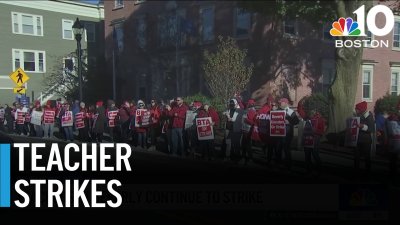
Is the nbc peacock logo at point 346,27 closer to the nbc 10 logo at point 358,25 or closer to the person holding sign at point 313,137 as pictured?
the nbc 10 logo at point 358,25

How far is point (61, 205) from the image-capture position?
556 cm

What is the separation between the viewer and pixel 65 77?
17875 mm

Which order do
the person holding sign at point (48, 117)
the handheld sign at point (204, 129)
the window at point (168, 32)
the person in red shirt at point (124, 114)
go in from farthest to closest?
the person holding sign at point (48, 117)
the person in red shirt at point (124, 114)
the handheld sign at point (204, 129)
the window at point (168, 32)

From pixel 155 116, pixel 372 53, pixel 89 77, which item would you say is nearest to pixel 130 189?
pixel 155 116

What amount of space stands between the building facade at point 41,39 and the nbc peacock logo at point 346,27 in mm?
7995

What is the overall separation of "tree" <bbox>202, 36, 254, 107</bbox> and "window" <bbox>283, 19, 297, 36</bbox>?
6.15ft

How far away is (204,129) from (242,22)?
5037 mm

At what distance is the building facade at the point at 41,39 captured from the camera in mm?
12102

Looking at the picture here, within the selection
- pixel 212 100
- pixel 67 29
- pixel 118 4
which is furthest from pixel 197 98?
pixel 67 29

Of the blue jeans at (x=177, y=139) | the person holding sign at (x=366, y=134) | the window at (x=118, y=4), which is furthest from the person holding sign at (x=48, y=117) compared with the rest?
the person holding sign at (x=366, y=134)

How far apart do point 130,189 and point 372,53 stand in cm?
1170

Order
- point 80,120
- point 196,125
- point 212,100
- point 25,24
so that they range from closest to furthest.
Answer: point 196,125
point 25,24
point 80,120
point 212,100

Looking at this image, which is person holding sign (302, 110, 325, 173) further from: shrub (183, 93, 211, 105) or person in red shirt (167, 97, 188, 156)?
shrub (183, 93, 211, 105)

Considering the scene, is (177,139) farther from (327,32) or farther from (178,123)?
(327,32)
